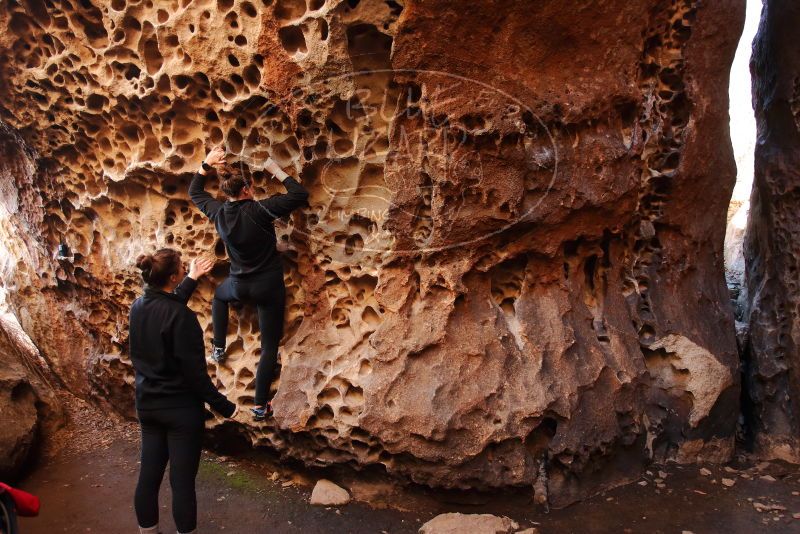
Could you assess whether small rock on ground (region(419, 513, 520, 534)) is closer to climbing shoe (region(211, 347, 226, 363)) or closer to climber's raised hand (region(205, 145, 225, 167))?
climbing shoe (region(211, 347, 226, 363))

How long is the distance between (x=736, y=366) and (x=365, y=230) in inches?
102

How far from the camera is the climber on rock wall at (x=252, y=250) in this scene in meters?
3.30

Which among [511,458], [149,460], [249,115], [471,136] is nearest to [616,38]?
[471,136]

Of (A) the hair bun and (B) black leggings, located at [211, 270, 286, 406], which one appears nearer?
(A) the hair bun

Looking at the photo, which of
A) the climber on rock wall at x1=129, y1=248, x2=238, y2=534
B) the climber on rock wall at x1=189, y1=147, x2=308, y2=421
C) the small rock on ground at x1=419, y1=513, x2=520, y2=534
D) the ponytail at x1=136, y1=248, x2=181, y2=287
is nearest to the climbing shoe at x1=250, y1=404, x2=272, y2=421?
the climber on rock wall at x1=189, y1=147, x2=308, y2=421

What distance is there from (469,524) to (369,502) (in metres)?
0.62

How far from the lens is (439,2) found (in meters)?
2.95

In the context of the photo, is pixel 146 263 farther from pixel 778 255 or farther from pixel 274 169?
pixel 778 255

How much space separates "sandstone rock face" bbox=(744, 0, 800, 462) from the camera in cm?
424

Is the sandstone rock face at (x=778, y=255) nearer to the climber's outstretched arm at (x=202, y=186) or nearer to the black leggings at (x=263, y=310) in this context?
the black leggings at (x=263, y=310)

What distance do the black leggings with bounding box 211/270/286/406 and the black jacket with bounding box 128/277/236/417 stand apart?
31.7 inches

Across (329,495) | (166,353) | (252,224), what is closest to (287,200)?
(252,224)

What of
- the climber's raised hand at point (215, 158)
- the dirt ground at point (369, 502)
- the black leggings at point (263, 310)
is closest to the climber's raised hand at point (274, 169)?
the climber's raised hand at point (215, 158)

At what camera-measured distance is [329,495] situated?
3.40m
